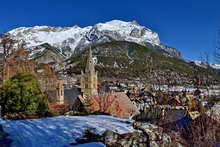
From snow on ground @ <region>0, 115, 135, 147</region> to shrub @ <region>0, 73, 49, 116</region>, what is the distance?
10.1 ft

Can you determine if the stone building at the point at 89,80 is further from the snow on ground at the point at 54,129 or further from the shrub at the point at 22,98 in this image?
the snow on ground at the point at 54,129

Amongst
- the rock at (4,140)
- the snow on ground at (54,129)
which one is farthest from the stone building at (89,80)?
the rock at (4,140)

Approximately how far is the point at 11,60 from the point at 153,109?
2115 cm

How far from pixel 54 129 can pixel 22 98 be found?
5236 millimetres

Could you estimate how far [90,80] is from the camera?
5009 cm

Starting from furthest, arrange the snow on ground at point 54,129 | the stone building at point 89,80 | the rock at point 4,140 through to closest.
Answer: the stone building at point 89,80
the snow on ground at point 54,129
the rock at point 4,140

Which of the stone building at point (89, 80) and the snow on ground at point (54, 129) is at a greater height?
the stone building at point (89, 80)

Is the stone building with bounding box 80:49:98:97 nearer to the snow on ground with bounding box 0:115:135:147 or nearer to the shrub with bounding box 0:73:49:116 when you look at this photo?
the shrub with bounding box 0:73:49:116

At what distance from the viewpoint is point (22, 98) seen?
15.6 meters

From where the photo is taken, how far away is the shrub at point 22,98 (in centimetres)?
1564

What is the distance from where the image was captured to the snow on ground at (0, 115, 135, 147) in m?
9.80

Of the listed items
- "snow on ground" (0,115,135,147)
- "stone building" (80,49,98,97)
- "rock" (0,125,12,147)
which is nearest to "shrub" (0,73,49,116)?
"snow on ground" (0,115,135,147)

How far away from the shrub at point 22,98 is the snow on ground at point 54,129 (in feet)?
10.1

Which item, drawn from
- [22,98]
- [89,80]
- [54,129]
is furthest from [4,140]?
[89,80]
